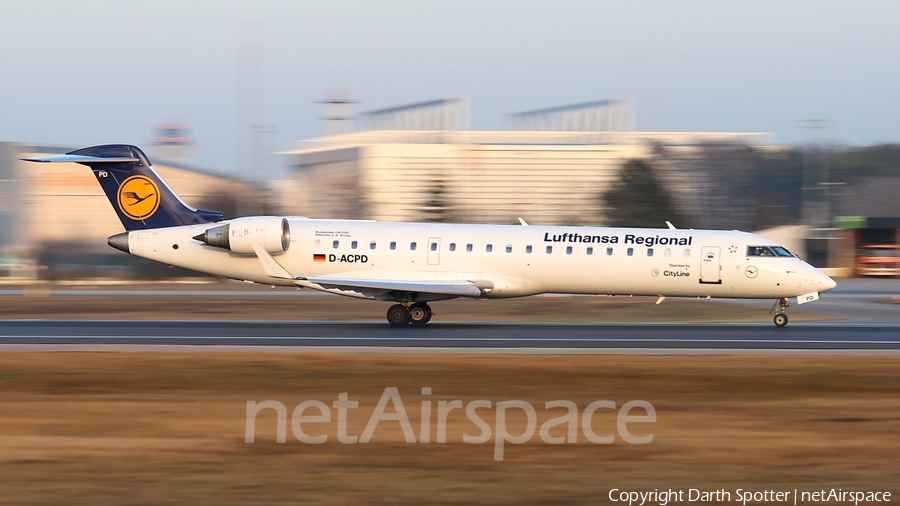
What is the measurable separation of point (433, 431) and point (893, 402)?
6.72 m

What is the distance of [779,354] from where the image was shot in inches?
734

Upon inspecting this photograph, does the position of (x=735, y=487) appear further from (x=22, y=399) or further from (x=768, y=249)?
(x=768, y=249)

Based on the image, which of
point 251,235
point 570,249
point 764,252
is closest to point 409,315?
point 570,249

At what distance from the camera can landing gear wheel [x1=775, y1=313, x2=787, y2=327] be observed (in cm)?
2459

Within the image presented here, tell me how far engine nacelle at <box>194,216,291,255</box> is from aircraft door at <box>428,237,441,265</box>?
3592mm

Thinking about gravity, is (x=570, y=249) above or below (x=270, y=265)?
above

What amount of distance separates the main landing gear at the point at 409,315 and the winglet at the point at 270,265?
2.65 metres

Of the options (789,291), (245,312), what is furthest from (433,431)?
(245,312)

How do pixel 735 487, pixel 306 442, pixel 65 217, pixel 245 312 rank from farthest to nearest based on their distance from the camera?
pixel 65 217 → pixel 245 312 → pixel 306 442 → pixel 735 487

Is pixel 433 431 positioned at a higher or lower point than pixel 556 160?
lower

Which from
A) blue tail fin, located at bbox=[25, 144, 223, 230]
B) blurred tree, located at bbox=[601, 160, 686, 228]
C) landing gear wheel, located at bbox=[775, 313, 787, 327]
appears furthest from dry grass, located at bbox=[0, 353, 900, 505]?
blurred tree, located at bbox=[601, 160, 686, 228]

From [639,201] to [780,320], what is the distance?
42.6 meters

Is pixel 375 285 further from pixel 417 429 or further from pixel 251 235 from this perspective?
pixel 417 429

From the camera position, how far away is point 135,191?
83.7ft
